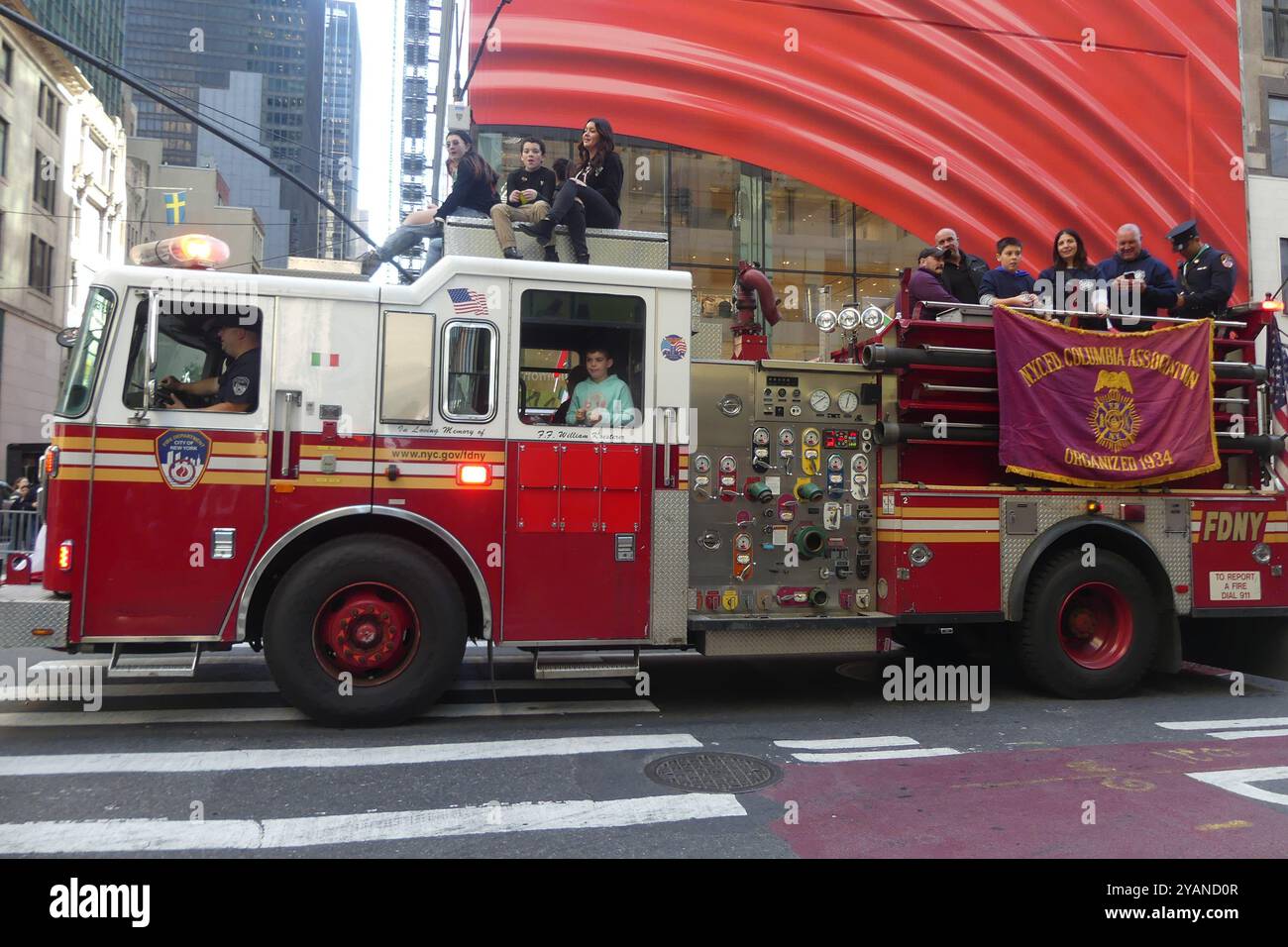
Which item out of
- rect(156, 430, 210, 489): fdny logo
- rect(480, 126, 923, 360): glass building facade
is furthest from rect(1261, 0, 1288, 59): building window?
rect(156, 430, 210, 489): fdny logo

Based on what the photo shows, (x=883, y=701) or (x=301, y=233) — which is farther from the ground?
(x=301, y=233)

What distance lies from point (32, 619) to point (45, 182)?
40.9 meters

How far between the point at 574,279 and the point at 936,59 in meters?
13.7

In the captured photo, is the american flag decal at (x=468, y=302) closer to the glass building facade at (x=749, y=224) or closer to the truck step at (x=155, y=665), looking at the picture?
the truck step at (x=155, y=665)

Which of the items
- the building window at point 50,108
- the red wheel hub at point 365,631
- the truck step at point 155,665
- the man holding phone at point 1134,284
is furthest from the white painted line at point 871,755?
the building window at point 50,108

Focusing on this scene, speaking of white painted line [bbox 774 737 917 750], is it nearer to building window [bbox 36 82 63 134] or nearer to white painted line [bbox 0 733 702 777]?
white painted line [bbox 0 733 702 777]

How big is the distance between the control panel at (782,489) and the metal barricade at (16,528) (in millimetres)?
10401

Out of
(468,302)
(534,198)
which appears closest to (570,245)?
(534,198)

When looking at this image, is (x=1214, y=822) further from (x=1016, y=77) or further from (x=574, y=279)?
(x=1016, y=77)

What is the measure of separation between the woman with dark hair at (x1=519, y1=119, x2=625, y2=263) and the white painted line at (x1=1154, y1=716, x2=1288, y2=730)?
5.55m

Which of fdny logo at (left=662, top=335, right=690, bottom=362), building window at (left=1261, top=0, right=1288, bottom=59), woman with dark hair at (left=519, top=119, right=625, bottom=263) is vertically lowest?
fdny logo at (left=662, top=335, right=690, bottom=362)

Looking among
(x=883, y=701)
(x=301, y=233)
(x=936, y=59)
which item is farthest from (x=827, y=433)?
(x=301, y=233)

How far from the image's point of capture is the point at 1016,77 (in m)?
16.3

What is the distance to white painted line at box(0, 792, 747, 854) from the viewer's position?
372 cm
